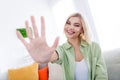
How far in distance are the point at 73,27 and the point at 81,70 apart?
42 centimetres

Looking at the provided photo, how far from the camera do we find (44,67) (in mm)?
3197

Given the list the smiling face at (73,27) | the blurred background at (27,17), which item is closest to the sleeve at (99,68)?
the smiling face at (73,27)

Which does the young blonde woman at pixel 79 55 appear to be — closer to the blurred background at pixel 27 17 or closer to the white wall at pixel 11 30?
the blurred background at pixel 27 17

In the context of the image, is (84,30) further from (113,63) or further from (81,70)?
(113,63)

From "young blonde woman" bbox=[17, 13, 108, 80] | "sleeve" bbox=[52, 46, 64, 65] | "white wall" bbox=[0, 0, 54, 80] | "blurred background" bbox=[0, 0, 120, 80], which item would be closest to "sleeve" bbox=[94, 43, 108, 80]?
"young blonde woman" bbox=[17, 13, 108, 80]

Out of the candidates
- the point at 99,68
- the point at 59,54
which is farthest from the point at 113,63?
the point at 59,54

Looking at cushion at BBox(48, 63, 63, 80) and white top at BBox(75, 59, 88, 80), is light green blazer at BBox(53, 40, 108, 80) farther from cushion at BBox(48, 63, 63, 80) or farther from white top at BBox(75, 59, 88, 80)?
cushion at BBox(48, 63, 63, 80)

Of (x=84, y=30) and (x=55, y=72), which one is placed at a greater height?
(x=84, y=30)

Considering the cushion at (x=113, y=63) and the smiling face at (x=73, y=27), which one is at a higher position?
the smiling face at (x=73, y=27)

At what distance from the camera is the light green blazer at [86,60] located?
6.40ft

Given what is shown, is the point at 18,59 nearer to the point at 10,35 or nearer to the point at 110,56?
the point at 10,35

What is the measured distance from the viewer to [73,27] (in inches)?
81.3

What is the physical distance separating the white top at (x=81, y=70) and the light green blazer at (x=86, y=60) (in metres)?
0.03

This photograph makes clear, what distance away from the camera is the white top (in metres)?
1.97
